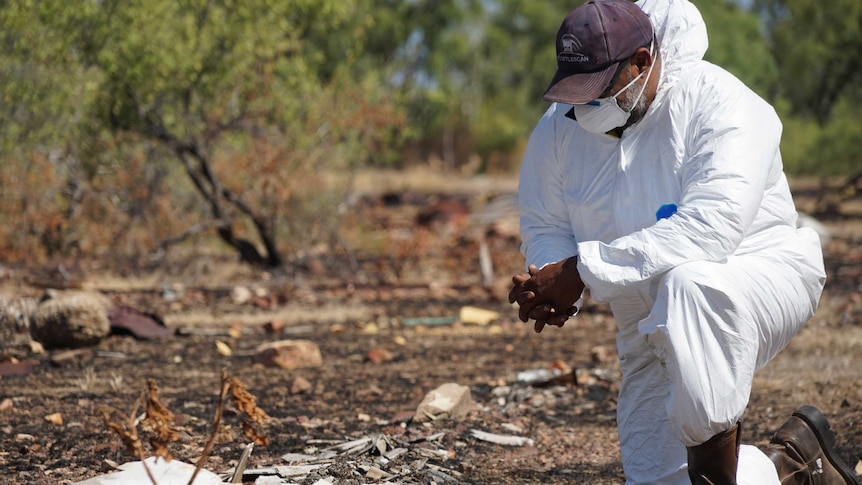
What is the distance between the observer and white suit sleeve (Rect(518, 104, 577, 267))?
3.64 m

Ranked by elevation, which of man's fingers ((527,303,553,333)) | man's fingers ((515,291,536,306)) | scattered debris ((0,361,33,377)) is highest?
man's fingers ((515,291,536,306))

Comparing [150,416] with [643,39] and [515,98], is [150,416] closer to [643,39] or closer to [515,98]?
[643,39]

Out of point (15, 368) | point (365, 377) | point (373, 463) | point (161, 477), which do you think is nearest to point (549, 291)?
point (373, 463)

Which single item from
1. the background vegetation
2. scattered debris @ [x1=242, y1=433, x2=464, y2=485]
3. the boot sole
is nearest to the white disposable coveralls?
the boot sole

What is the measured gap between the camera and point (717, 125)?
316 centimetres

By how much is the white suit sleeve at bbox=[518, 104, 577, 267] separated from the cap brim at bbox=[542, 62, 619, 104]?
0.33 meters

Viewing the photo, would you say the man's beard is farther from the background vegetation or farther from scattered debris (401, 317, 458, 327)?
the background vegetation

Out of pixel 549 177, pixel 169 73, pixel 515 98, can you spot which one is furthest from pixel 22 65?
pixel 515 98

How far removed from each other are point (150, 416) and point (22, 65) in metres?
8.72

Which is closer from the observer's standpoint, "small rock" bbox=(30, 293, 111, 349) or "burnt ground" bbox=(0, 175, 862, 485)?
"burnt ground" bbox=(0, 175, 862, 485)

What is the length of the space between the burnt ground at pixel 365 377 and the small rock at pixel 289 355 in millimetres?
79

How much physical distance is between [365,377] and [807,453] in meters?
3.27

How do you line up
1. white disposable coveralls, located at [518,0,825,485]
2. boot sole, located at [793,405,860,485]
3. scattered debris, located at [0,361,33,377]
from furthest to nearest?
1. scattered debris, located at [0,361,33,377]
2. boot sole, located at [793,405,860,485]
3. white disposable coveralls, located at [518,0,825,485]

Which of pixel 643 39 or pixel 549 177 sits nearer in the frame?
pixel 643 39
